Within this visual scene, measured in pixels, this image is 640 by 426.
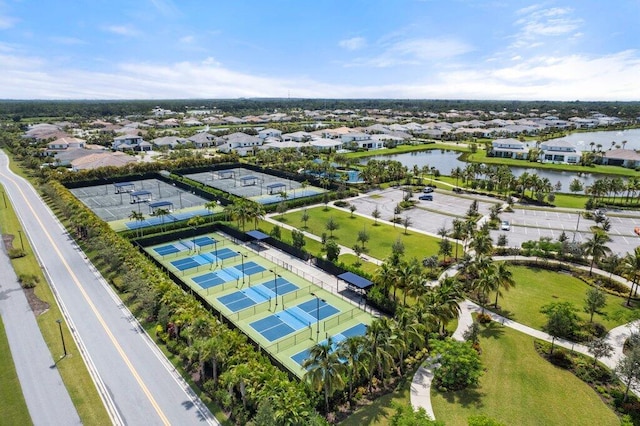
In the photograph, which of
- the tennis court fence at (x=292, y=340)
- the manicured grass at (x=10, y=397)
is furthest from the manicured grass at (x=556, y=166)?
the manicured grass at (x=10, y=397)

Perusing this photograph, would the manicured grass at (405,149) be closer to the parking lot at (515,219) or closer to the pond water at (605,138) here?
the pond water at (605,138)

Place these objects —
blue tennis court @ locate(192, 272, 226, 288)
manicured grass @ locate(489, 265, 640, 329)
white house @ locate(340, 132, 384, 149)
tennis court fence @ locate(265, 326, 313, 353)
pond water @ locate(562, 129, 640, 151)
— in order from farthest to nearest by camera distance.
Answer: pond water @ locate(562, 129, 640, 151) → white house @ locate(340, 132, 384, 149) → blue tennis court @ locate(192, 272, 226, 288) → manicured grass @ locate(489, 265, 640, 329) → tennis court fence @ locate(265, 326, 313, 353)

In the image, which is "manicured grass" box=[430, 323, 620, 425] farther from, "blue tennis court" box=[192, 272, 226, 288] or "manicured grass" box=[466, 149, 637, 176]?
"manicured grass" box=[466, 149, 637, 176]

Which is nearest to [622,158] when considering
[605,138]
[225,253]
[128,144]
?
[605,138]

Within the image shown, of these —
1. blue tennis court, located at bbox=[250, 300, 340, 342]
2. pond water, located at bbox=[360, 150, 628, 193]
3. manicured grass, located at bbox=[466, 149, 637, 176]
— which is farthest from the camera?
manicured grass, located at bbox=[466, 149, 637, 176]

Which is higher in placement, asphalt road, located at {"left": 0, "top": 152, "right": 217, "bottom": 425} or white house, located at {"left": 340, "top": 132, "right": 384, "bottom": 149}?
white house, located at {"left": 340, "top": 132, "right": 384, "bottom": 149}

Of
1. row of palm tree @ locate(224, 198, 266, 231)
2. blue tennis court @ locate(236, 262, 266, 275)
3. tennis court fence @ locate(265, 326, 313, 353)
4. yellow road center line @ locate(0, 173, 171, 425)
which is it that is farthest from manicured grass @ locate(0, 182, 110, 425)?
row of palm tree @ locate(224, 198, 266, 231)

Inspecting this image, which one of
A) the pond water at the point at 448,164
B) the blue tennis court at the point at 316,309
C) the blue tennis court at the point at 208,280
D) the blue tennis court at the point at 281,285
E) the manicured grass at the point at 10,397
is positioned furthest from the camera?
the pond water at the point at 448,164

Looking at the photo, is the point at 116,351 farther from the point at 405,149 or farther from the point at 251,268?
the point at 405,149
